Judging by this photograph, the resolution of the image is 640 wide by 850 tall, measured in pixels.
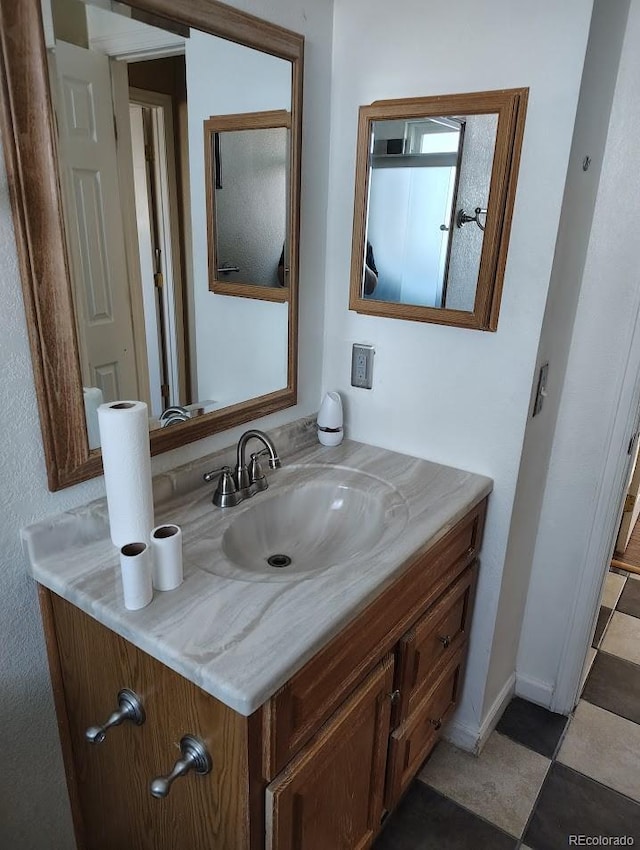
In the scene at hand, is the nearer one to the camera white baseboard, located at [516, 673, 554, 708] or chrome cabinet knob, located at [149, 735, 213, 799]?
chrome cabinet knob, located at [149, 735, 213, 799]

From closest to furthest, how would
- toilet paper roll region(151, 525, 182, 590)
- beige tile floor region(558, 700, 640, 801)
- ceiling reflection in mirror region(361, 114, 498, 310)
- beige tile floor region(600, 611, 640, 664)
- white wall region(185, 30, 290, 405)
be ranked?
toilet paper roll region(151, 525, 182, 590), white wall region(185, 30, 290, 405), ceiling reflection in mirror region(361, 114, 498, 310), beige tile floor region(558, 700, 640, 801), beige tile floor region(600, 611, 640, 664)

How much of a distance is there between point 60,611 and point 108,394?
0.42 metres

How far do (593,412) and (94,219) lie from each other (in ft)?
4.51

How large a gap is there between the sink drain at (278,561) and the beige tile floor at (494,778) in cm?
87

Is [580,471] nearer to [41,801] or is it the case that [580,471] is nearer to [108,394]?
[108,394]

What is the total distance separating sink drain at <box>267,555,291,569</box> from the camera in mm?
1328

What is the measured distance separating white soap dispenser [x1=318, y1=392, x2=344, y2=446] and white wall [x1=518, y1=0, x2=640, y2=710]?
0.58 metres

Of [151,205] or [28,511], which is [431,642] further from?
[151,205]

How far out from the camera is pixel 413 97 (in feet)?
4.62

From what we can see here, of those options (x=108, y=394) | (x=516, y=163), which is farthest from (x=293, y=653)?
(x=516, y=163)

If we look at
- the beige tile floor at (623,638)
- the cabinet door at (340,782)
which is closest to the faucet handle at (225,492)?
the cabinet door at (340,782)

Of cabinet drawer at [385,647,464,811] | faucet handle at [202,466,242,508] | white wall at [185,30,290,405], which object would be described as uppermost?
white wall at [185,30,290,405]

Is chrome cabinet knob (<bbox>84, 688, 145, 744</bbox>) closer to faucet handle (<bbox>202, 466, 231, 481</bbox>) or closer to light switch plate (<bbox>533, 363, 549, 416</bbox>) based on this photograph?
faucet handle (<bbox>202, 466, 231, 481</bbox>)

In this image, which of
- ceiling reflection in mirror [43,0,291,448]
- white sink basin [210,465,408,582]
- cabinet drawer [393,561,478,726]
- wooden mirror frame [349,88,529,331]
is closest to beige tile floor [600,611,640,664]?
cabinet drawer [393,561,478,726]
